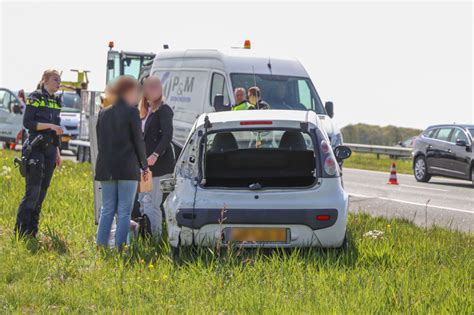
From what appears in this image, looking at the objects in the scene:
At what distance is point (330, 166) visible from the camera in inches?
357

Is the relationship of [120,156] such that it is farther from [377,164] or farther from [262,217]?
[377,164]

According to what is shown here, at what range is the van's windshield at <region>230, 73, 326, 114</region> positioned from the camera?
720 inches

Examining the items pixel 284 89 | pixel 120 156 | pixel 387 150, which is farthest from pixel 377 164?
pixel 120 156

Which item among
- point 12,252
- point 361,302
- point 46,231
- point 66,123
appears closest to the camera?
point 361,302

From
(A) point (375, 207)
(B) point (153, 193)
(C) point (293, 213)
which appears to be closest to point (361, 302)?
(C) point (293, 213)

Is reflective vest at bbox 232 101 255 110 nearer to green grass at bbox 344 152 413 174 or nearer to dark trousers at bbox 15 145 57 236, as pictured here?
dark trousers at bbox 15 145 57 236

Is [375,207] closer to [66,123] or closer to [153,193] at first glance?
[153,193]

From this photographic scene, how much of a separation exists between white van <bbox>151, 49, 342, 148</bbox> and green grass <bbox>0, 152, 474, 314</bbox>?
25.7 ft

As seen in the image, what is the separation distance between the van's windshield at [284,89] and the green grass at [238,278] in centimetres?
776

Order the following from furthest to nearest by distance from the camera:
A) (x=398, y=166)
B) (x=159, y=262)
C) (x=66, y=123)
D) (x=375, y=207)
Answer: (x=398, y=166) → (x=66, y=123) → (x=375, y=207) → (x=159, y=262)

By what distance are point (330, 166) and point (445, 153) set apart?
15673 mm

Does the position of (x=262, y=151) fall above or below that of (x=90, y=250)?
above

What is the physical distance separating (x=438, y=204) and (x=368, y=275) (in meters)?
10.3

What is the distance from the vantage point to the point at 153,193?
412 inches
